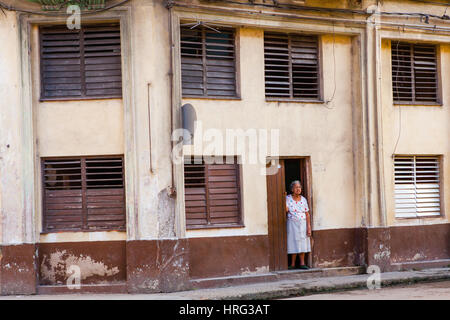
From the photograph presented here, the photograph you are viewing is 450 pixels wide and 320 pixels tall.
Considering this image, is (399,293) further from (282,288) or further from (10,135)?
(10,135)

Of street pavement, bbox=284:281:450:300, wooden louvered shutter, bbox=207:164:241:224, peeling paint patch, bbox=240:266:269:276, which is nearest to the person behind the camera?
street pavement, bbox=284:281:450:300

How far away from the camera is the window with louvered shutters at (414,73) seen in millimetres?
15164

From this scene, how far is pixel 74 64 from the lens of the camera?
41.6ft

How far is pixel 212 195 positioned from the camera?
1322cm

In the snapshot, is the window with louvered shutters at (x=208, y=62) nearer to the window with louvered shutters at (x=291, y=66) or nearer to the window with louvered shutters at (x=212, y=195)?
the window with louvered shutters at (x=291, y=66)

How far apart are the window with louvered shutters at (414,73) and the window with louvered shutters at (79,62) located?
624 centimetres

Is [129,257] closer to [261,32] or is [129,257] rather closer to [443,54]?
[261,32]

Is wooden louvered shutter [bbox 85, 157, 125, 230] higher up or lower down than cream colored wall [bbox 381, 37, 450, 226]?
lower down

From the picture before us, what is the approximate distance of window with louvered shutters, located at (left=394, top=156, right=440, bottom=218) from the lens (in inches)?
596

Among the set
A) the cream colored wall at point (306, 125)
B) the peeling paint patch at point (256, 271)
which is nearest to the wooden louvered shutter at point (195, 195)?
the cream colored wall at point (306, 125)

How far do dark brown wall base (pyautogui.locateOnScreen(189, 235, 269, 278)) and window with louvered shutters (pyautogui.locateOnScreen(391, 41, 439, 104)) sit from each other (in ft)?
15.1

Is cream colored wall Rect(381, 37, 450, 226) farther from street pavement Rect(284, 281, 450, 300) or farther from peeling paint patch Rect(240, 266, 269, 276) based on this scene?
peeling paint patch Rect(240, 266, 269, 276)

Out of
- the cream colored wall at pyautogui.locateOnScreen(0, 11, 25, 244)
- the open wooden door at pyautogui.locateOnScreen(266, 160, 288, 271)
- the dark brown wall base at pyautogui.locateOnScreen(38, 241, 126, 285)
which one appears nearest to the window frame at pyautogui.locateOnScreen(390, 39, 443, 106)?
the open wooden door at pyautogui.locateOnScreen(266, 160, 288, 271)
